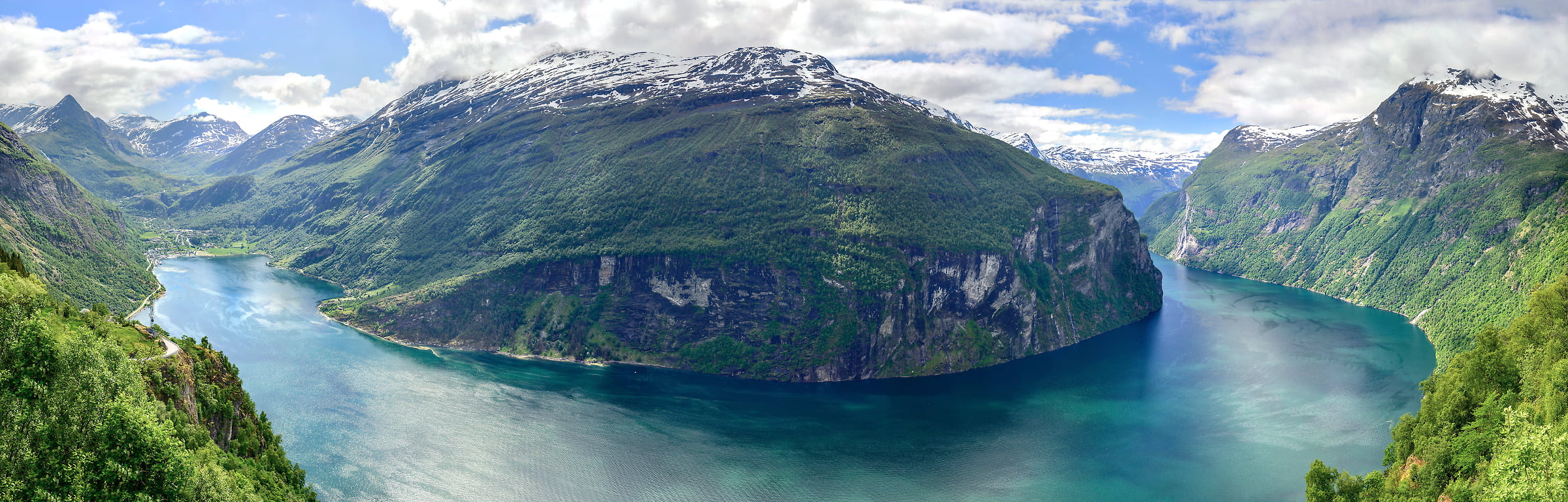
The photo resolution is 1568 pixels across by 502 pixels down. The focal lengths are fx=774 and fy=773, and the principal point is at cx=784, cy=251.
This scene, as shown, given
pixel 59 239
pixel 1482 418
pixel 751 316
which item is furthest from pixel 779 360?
pixel 59 239

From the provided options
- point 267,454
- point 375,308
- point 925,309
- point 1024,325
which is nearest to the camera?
point 267,454

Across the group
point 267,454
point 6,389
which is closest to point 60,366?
point 6,389

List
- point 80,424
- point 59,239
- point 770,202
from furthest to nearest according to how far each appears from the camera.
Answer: point 59,239
point 770,202
point 80,424

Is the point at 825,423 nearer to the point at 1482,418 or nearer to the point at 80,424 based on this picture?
the point at 1482,418

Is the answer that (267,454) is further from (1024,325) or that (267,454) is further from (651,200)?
(1024,325)

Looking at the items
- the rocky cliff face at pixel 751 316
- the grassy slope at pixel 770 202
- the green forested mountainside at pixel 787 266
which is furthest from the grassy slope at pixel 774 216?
the rocky cliff face at pixel 751 316

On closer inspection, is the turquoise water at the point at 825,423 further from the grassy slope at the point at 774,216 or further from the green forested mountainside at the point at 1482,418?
the green forested mountainside at the point at 1482,418

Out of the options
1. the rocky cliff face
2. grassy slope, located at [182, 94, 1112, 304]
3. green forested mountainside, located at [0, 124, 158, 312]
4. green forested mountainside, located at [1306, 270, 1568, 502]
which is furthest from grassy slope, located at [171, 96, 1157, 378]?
green forested mountainside, located at [1306, 270, 1568, 502]
